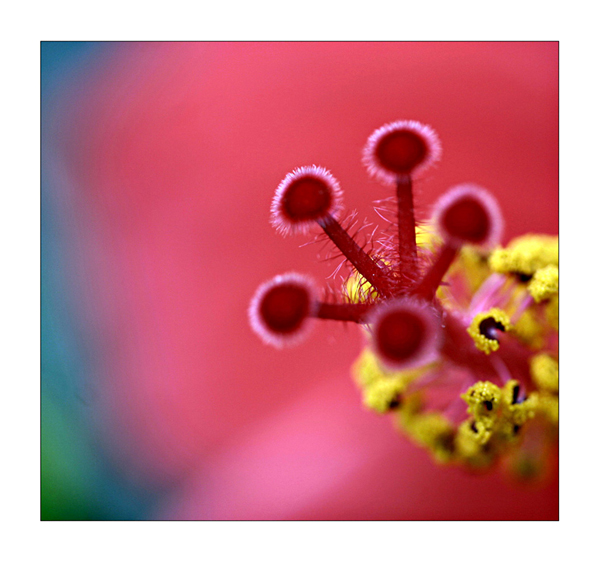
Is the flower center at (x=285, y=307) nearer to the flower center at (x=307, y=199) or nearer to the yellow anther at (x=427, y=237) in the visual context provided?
the flower center at (x=307, y=199)

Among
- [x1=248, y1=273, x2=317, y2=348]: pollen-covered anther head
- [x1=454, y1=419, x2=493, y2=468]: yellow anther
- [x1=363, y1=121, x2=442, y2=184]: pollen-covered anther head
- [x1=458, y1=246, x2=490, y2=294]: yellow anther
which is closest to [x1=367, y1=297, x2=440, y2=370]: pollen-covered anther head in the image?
[x1=248, y1=273, x2=317, y2=348]: pollen-covered anther head

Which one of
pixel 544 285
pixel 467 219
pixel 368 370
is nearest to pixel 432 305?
pixel 467 219

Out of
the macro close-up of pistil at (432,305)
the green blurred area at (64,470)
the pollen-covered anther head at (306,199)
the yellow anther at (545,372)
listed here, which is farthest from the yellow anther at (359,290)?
the green blurred area at (64,470)

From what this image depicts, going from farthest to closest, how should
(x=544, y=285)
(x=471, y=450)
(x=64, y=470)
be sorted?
(x=64, y=470)
(x=471, y=450)
(x=544, y=285)

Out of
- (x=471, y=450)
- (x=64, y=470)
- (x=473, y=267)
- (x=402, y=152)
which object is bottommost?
(x=64, y=470)

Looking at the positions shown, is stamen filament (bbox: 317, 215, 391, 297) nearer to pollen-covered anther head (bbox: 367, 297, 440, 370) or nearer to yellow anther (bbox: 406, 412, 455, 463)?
pollen-covered anther head (bbox: 367, 297, 440, 370)

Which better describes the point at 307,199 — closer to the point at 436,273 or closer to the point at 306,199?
the point at 306,199
